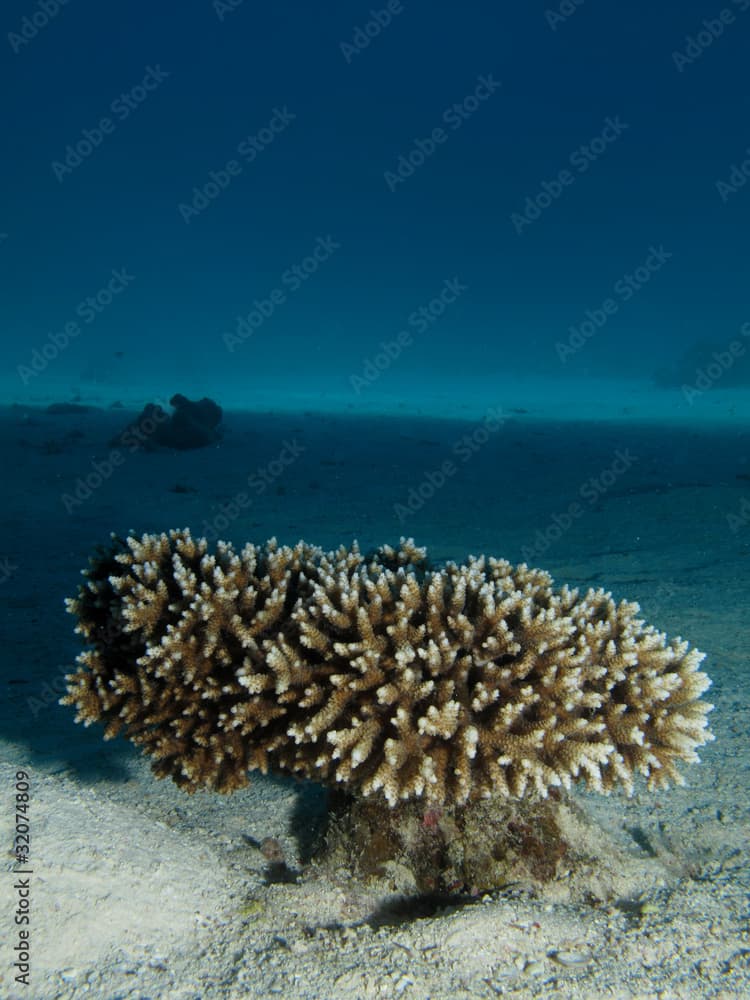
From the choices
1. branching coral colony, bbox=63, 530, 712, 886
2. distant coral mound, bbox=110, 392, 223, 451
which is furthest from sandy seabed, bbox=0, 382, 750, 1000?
distant coral mound, bbox=110, 392, 223, 451

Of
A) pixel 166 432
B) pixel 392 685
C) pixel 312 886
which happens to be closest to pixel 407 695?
pixel 392 685

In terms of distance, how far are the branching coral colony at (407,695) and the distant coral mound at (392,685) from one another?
0.4 inches

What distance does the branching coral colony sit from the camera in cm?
301

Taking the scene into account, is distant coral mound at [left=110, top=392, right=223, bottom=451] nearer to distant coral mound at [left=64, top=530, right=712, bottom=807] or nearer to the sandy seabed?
the sandy seabed

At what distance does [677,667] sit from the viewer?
347 cm

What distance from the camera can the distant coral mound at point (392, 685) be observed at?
3.01 meters

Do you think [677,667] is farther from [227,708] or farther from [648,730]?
[227,708]

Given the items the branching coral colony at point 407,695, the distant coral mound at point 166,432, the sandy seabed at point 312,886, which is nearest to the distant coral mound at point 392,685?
the branching coral colony at point 407,695

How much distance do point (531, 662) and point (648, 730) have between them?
77 cm

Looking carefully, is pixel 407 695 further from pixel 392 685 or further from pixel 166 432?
pixel 166 432

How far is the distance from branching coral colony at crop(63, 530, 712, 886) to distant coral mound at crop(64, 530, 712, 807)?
1cm

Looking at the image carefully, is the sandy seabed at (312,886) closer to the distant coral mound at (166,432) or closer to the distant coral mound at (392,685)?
the distant coral mound at (392,685)

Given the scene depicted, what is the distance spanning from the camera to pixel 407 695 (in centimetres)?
310

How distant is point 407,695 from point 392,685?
0.31 feet
